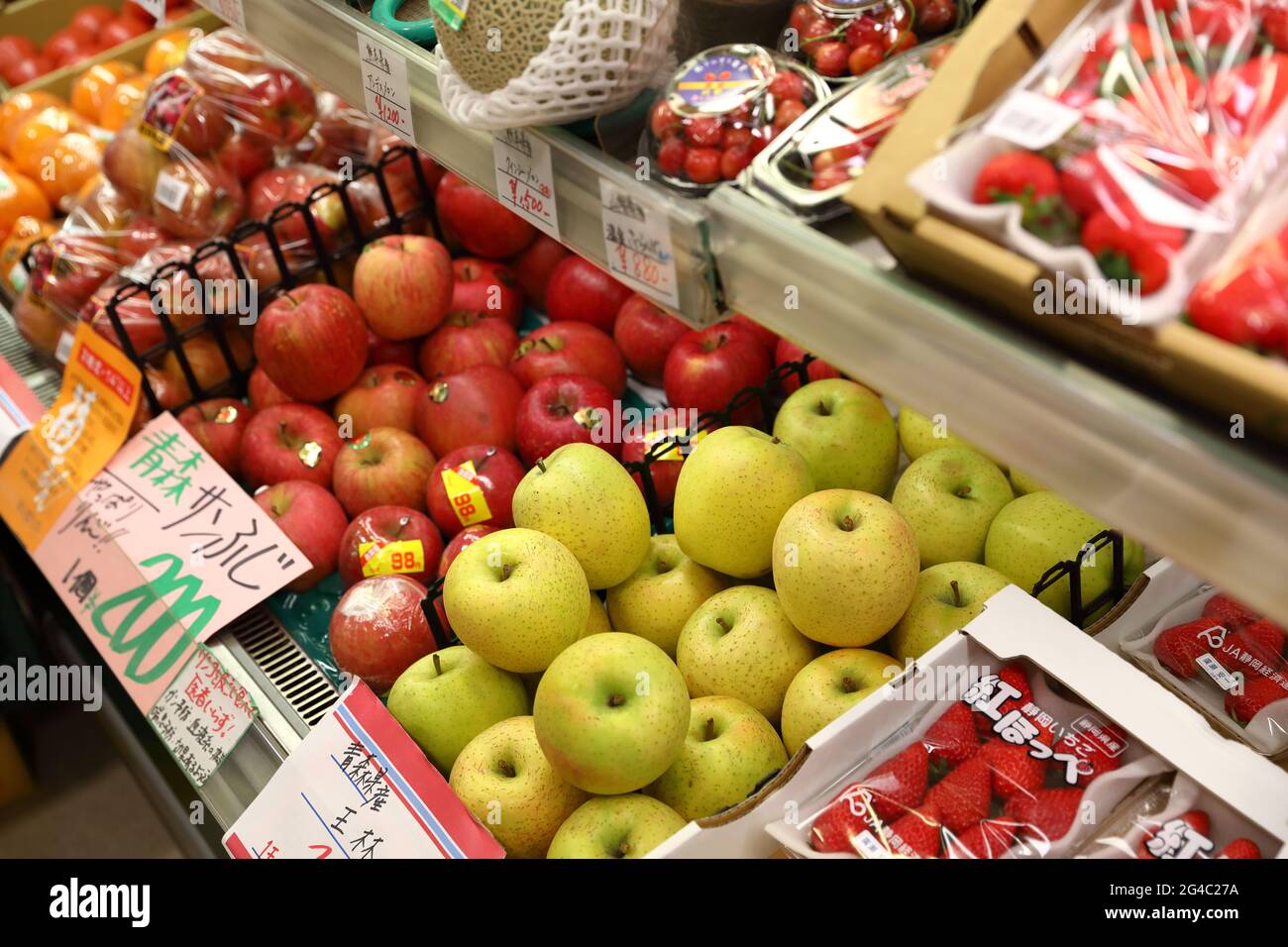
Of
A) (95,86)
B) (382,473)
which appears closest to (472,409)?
(382,473)

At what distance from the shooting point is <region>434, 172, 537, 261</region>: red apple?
2090 millimetres

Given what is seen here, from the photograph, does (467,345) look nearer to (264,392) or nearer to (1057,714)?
(264,392)

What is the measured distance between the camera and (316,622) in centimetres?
174

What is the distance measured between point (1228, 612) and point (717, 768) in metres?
0.56

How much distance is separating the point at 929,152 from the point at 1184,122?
0.16 meters

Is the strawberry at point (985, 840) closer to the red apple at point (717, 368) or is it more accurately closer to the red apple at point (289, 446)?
the red apple at point (717, 368)

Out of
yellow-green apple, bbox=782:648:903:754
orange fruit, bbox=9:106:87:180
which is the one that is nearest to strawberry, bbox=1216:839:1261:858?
yellow-green apple, bbox=782:648:903:754

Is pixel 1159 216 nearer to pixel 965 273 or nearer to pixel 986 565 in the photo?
pixel 965 273

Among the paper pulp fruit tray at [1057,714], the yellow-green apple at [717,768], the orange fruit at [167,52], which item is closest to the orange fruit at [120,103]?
the orange fruit at [167,52]

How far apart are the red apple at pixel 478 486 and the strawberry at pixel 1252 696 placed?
97 cm

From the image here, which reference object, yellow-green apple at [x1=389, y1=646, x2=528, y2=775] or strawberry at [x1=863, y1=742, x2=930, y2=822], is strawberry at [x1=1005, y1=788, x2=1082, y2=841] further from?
yellow-green apple at [x1=389, y1=646, x2=528, y2=775]

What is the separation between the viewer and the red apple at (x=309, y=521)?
69.2 inches
